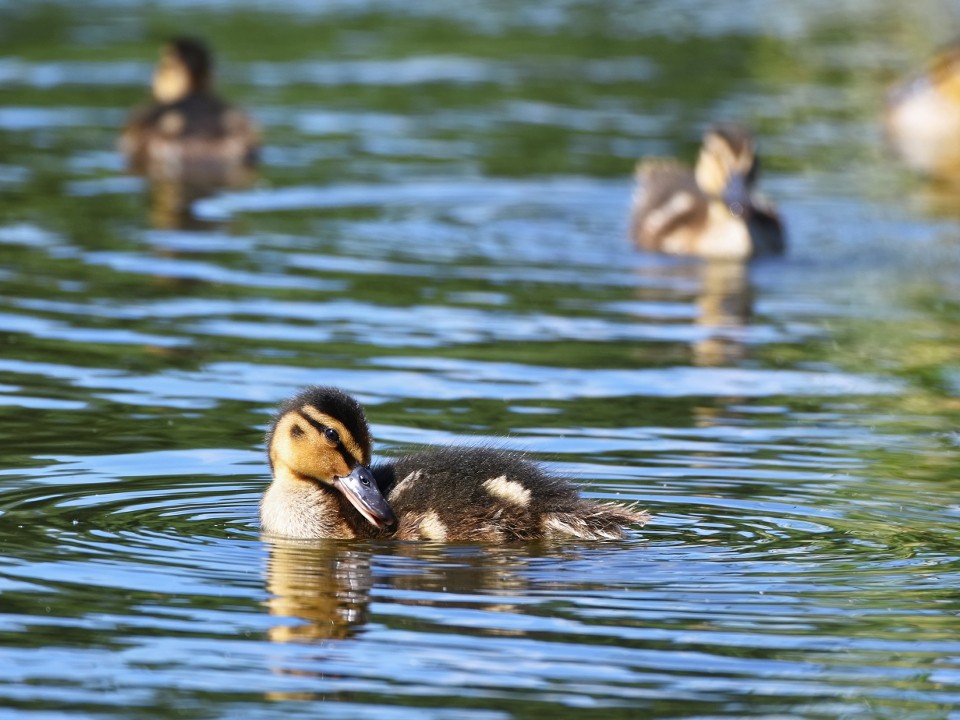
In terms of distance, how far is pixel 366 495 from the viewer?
7.86 metres

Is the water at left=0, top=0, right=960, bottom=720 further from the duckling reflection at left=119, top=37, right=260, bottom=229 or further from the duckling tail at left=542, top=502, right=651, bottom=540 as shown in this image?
the duckling reflection at left=119, top=37, right=260, bottom=229

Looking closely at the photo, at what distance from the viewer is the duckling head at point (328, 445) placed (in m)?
7.95

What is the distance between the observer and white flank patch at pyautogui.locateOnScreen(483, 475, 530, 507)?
788 centimetres

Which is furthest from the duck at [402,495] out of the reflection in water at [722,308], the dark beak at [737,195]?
the dark beak at [737,195]

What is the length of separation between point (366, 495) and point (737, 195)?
815 centimetres

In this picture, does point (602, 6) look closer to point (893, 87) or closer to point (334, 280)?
point (893, 87)

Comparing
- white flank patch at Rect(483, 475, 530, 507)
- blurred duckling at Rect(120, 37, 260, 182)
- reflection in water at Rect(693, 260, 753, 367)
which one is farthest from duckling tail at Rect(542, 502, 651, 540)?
blurred duckling at Rect(120, 37, 260, 182)

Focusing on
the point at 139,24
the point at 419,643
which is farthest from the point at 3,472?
the point at 139,24

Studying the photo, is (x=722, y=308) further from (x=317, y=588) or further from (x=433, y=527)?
(x=317, y=588)

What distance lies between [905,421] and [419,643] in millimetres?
4251

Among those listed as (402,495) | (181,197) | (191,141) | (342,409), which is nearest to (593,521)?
(402,495)

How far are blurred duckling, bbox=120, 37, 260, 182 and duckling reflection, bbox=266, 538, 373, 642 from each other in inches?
437

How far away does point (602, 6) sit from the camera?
29.5 metres

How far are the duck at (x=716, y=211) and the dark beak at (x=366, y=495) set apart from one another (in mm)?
7670
